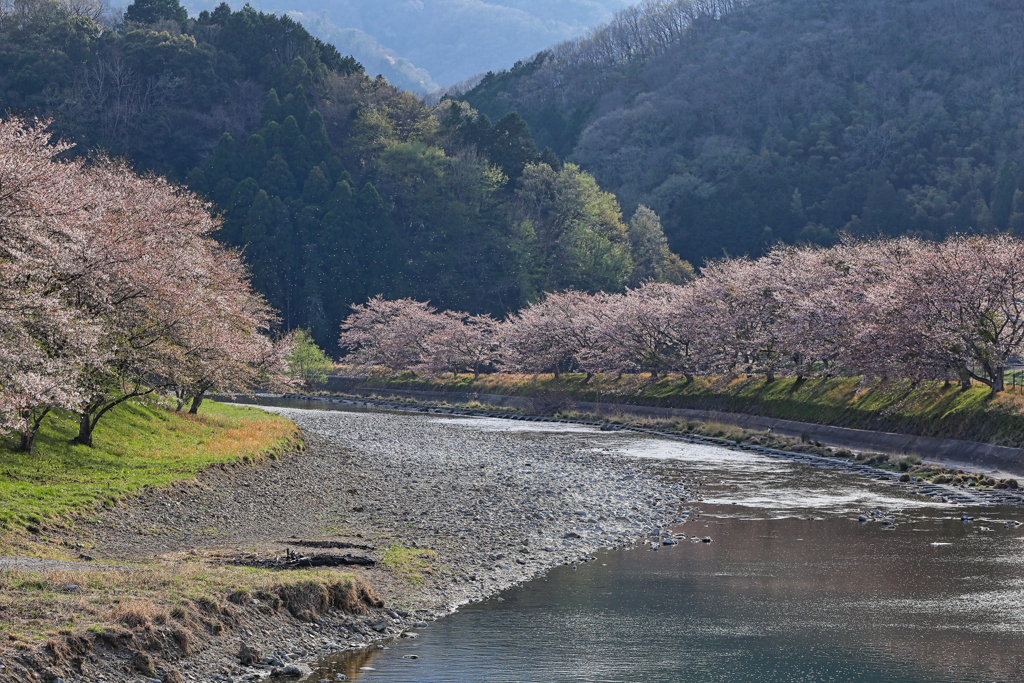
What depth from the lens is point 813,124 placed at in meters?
140

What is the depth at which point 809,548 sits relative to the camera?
72.4 feet

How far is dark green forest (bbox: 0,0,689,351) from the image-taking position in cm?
11781

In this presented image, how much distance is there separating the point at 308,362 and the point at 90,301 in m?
79.5

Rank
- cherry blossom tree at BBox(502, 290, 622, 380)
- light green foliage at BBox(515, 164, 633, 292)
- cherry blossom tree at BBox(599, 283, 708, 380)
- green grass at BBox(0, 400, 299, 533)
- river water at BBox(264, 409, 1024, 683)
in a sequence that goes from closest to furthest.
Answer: river water at BBox(264, 409, 1024, 683) → green grass at BBox(0, 400, 299, 533) → cherry blossom tree at BBox(599, 283, 708, 380) → cherry blossom tree at BBox(502, 290, 622, 380) → light green foliage at BBox(515, 164, 633, 292)

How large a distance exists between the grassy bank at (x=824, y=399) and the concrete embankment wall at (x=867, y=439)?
1.74 ft

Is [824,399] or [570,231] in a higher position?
[570,231]

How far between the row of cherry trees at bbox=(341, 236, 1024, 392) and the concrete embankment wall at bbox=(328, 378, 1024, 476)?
10.3ft

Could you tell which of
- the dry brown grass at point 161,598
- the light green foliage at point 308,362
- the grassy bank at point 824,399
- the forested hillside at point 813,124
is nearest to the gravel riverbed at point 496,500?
the dry brown grass at point 161,598

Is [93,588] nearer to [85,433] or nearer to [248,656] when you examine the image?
[248,656]

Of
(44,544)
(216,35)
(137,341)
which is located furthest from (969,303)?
(216,35)

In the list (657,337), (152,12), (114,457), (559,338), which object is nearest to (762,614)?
(114,457)

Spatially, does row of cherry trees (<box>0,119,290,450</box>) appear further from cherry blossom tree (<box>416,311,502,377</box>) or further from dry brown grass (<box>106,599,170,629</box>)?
cherry blossom tree (<box>416,311,502,377</box>)

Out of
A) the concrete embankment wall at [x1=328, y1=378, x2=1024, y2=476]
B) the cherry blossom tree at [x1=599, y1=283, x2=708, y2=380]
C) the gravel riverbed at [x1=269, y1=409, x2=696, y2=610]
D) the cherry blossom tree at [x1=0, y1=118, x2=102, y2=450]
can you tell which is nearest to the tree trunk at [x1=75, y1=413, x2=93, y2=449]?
the cherry blossom tree at [x1=0, y1=118, x2=102, y2=450]

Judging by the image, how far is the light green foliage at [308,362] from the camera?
101 m
